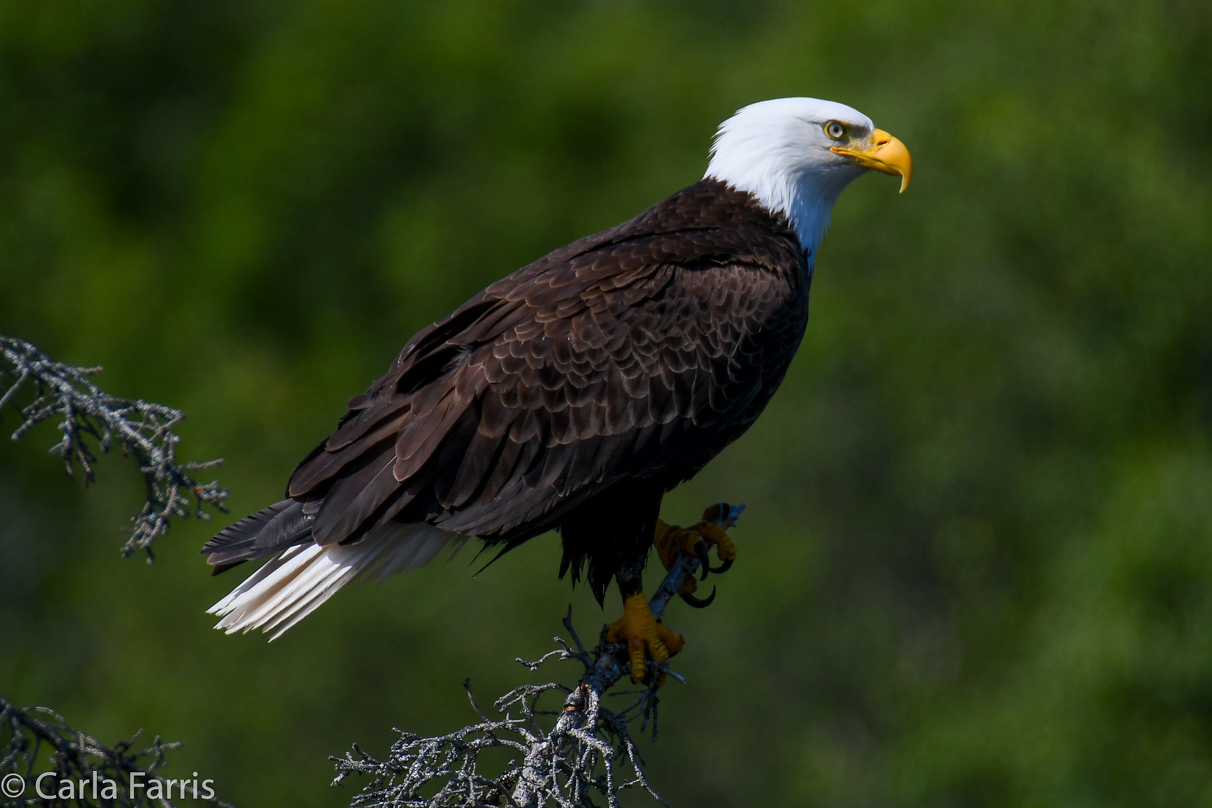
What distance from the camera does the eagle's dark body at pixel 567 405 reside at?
5055 mm

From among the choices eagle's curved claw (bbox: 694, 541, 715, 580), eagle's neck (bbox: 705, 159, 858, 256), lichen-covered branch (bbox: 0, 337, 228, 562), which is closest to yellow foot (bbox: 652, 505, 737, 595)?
eagle's curved claw (bbox: 694, 541, 715, 580)

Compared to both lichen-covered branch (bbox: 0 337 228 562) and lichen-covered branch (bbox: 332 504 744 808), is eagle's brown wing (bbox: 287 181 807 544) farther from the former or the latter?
lichen-covered branch (bbox: 0 337 228 562)

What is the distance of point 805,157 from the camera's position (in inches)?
235

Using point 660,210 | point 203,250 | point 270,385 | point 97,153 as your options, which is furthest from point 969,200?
point 97,153

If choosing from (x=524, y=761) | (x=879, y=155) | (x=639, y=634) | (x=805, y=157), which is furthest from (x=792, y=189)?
(x=524, y=761)

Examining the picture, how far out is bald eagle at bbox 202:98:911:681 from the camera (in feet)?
16.6

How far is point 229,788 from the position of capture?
20000 mm

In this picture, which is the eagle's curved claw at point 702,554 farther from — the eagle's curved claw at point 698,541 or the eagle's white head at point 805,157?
the eagle's white head at point 805,157

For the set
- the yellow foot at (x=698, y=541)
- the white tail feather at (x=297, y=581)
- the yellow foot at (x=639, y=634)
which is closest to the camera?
the white tail feather at (x=297, y=581)

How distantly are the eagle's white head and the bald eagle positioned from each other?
0.45 m

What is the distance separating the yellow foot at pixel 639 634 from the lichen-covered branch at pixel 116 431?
231 centimetres

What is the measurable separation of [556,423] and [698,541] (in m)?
0.95

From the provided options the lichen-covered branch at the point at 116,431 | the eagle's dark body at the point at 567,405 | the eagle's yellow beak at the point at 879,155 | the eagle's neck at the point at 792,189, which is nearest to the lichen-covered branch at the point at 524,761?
the eagle's dark body at the point at 567,405

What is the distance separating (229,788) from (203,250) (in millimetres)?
22710
